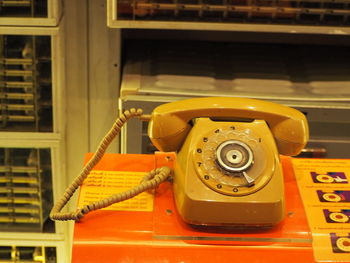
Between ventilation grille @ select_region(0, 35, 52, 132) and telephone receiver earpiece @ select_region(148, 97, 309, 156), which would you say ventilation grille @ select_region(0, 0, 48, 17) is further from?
telephone receiver earpiece @ select_region(148, 97, 309, 156)

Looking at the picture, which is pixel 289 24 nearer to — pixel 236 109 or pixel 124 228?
pixel 236 109

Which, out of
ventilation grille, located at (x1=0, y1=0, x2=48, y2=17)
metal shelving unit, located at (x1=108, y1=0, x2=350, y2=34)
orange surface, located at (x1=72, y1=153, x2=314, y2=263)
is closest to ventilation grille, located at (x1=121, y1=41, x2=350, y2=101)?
metal shelving unit, located at (x1=108, y1=0, x2=350, y2=34)

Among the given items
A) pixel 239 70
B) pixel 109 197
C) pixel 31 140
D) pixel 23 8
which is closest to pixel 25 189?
pixel 31 140

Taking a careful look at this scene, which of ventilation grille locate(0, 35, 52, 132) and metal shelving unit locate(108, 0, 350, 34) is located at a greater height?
metal shelving unit locate(108, 0, 350, 34)

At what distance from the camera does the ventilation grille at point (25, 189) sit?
1603mm

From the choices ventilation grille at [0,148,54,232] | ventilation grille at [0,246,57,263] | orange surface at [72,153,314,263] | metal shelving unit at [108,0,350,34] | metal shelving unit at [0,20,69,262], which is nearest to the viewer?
orange surface at [72,153,314,263]

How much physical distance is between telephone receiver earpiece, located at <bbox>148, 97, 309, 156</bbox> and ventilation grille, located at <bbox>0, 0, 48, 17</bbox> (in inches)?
25.9

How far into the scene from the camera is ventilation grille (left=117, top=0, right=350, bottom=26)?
4.45 ft

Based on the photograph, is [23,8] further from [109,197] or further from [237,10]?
[109,197]

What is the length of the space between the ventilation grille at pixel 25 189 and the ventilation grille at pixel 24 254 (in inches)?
3.7

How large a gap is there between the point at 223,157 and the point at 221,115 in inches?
2.8

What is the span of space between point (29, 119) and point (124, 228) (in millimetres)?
781

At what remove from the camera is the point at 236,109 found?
91 cm

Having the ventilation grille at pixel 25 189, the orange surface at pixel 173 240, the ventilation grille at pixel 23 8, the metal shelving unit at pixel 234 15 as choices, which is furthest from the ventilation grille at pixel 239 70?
the orange surface at pixel 173 240
